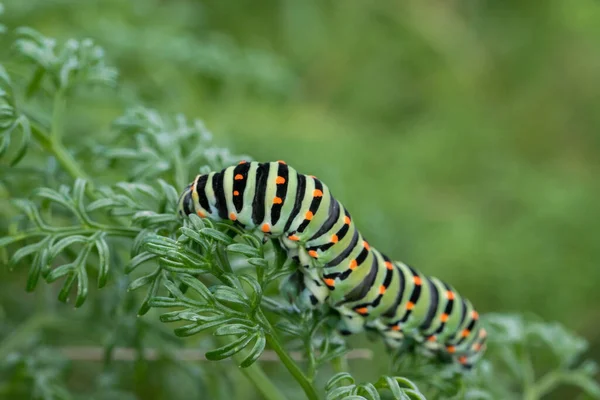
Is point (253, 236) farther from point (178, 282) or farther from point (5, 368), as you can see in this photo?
point (5, 368)

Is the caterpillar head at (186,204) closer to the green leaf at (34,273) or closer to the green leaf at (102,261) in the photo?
the green leaf at (102,261)

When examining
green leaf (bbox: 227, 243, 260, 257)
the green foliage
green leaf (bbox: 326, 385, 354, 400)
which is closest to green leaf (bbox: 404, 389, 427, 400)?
the green foliage

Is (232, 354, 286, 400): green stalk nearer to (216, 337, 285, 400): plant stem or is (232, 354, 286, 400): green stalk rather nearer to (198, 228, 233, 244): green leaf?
(216, 337, 285, 400): plant stem

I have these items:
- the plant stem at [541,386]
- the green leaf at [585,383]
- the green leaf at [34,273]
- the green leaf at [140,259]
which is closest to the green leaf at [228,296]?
the green leaf at [140,259]

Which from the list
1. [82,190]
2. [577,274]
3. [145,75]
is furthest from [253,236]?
[577,274]

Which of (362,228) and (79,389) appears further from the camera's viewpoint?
(362,228)

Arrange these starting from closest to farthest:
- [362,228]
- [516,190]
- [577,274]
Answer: [362,228] < [577,274] < [516,190]
